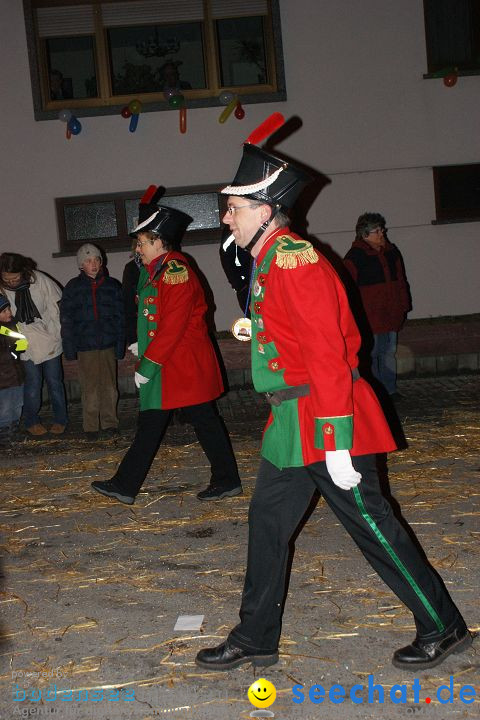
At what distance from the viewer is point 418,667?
12.1ft

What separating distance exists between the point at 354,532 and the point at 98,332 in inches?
223

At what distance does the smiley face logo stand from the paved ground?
4 centimetres

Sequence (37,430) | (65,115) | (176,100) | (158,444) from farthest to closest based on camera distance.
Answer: (176,100), (65,115), (37,430), (158,444)

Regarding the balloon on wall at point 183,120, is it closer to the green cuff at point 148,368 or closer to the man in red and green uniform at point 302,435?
the green cuff at point 148,368

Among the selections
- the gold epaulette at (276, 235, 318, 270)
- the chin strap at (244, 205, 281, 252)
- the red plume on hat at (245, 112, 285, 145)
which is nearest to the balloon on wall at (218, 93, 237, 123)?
the red plume on hat at (245, 112, 285, 145)

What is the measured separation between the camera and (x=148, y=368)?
5.98 meters

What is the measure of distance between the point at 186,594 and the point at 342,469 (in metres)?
1.64

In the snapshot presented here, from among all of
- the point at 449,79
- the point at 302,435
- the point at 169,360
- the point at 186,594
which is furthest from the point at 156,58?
the point at 302,435

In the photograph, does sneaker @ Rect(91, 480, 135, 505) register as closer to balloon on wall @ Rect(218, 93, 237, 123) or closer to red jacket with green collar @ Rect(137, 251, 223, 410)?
red jacket with green collar @ Rect(137, 251, 223, 410)

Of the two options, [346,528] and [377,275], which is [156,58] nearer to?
[377,275]

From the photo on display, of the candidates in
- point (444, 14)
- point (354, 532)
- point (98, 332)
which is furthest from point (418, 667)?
point (444, 14)

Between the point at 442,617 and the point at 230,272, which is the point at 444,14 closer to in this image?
the point at 230,272

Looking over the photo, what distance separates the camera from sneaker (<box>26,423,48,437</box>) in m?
9.13

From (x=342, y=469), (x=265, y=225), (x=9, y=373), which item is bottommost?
(x=9, y=373)
